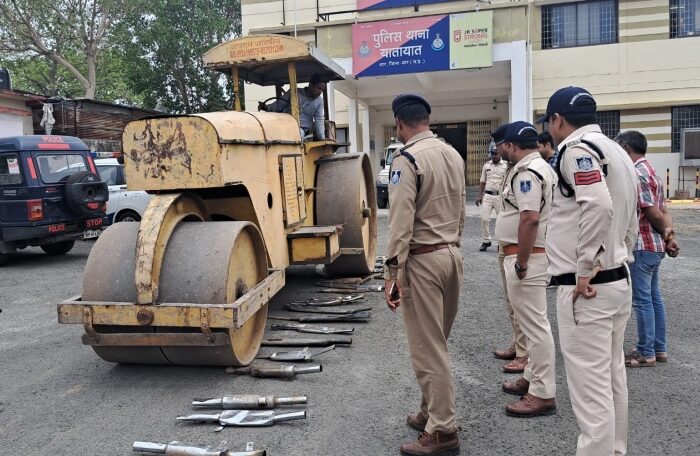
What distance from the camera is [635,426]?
364 centimetres

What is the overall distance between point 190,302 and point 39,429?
3.89 feet

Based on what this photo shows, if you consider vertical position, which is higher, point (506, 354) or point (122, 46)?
point (122, 46)

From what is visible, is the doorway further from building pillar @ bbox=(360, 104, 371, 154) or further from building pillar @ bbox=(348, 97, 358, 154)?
building pillar @ bbox=(348, 97, 358, 154)

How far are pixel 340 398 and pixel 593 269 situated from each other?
2016 mm

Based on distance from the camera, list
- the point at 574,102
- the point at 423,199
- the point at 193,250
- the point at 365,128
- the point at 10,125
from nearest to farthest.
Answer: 1. the point at 574,102
2. the point at 423,199
3. the point at 193,250
4. the point at 10,125
5. the point at 365,128

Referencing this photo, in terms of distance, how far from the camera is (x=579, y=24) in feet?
63.0

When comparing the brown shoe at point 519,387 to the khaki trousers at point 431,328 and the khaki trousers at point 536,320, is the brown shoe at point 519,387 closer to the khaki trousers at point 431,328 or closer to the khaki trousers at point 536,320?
the khaki trousers at point 536,320

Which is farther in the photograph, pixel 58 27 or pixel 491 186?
pixel 58 27

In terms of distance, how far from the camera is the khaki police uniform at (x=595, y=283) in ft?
9.28

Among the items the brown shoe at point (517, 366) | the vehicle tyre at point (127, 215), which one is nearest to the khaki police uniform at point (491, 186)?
the brown shoe at point (517, 366)

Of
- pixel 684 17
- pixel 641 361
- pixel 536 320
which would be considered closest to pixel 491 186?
pixel 641 361

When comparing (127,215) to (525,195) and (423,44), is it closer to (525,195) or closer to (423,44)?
(423,44)

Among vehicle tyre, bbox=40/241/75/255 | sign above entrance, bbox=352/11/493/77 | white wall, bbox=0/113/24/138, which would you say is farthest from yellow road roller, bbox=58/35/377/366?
white wall, bbox=0/113/24/138

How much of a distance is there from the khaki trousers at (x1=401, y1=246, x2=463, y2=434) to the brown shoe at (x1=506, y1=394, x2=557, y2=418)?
0.64 meters
